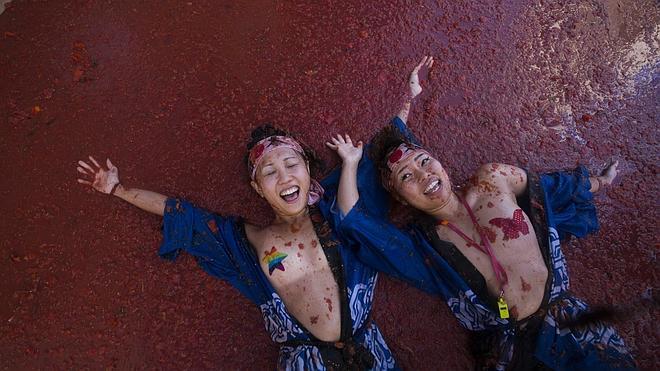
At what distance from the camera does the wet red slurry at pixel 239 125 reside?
8.90ft

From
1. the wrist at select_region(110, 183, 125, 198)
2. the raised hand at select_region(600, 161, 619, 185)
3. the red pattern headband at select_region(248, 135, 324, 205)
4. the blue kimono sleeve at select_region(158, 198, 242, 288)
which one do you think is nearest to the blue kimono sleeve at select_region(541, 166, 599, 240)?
the raised hand at select_region(600, 161, 619, 185)

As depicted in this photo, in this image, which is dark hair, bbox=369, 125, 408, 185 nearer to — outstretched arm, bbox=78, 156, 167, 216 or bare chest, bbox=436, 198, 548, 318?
bare chest, bbox=436, 198, 548, 318

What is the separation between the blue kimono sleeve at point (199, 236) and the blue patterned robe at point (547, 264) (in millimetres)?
598

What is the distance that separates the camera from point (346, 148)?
282 centimetres

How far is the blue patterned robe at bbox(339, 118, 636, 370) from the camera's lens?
2.37 m

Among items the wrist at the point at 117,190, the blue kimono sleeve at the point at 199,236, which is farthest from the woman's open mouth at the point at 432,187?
the wrist at the point at 117,190

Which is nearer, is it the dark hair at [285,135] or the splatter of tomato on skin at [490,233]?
the splatter of tomato on skin at [490,233]

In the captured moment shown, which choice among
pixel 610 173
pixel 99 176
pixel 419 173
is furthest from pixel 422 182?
pixel 99 176

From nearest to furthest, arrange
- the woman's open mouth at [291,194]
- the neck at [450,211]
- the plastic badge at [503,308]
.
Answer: the plastic badge at [503,308], the woman's open mouth at [291,194], the neck at [450,211]

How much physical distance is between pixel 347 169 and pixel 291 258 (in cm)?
55

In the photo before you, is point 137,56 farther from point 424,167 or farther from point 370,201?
point 424,167

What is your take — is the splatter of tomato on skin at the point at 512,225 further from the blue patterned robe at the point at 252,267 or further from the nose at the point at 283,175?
the nose at the point at 283,175

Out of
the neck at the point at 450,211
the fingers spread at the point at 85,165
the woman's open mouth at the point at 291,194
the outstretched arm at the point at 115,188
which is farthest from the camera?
→ the fingers spread at the point at 85,165

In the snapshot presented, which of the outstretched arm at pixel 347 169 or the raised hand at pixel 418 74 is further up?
the raised hand at pixel 418 74
